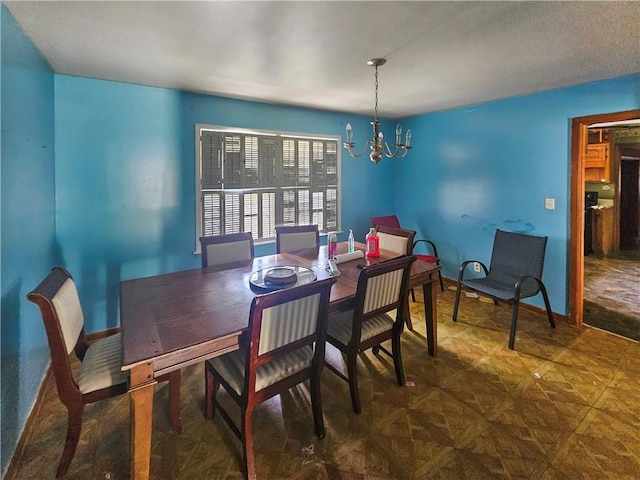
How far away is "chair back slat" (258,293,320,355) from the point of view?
153cm

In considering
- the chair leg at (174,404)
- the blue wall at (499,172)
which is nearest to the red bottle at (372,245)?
the chair leg at (174,404)

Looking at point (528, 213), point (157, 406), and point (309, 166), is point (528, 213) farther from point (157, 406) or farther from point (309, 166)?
point (157, 406)

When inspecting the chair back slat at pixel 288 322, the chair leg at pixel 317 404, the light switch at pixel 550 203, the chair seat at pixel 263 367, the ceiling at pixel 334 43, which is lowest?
the chair leg at pixel 317 404

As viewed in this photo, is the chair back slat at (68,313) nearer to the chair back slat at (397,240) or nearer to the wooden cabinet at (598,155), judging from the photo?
the chair back slat at (397,240)

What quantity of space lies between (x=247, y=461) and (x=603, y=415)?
82.0 inches

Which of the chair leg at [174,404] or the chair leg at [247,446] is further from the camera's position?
the chair leg at [174,404]

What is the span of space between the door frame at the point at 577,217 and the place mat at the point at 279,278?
260 centimetres

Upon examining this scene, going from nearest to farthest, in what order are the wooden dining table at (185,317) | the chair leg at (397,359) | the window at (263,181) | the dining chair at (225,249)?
the wooden dining table at (185,317), the chair leg at (397,359), the dining chair at (225,249), the window at (263,181)

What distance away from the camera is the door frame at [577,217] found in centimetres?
304

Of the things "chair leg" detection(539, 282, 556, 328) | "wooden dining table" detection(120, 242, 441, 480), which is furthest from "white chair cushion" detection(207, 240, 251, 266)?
"chair leg" detection(539, 282, 556, 328)

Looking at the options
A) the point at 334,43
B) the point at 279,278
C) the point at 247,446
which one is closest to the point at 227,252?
the point at 279,278

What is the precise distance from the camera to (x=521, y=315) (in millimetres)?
3479

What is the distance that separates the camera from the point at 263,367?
1.67m

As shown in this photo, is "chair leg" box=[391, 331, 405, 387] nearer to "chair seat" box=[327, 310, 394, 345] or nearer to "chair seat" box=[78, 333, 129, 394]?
"chair seat" box=[327, 310, 394, 345]
